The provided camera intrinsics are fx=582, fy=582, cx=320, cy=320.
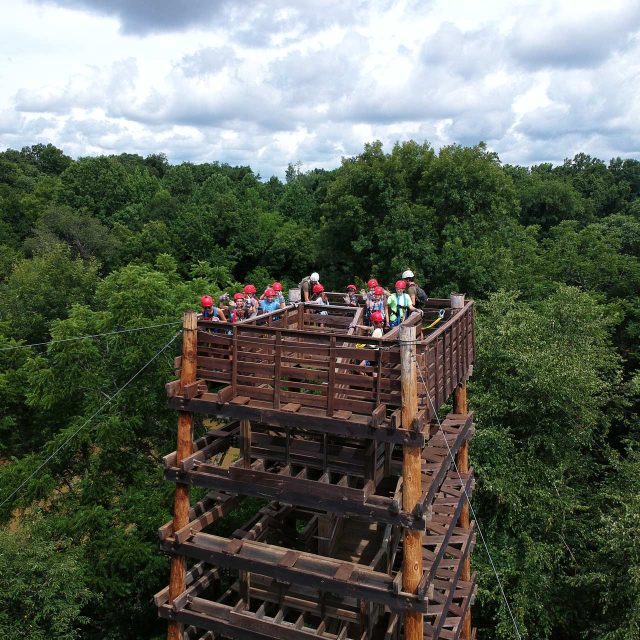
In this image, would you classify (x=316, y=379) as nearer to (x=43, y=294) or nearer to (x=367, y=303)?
(x=367, y=303)

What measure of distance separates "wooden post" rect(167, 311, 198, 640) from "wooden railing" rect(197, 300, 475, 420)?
0.18 metres

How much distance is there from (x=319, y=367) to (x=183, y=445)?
2959mm

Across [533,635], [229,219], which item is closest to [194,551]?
[533,635]

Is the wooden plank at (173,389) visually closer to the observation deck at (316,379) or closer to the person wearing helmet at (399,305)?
the observation deck at (316,379)

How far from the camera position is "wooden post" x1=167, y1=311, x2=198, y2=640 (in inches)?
→ 400

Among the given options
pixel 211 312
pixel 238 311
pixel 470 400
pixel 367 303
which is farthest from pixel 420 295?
pixel 470 400

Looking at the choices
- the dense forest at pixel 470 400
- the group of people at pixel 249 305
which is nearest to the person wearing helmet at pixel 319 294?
the group of people at pixel 249 305

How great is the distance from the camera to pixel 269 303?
13.3 metres

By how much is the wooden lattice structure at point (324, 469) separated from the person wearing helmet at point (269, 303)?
45 cm

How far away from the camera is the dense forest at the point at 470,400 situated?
1589cm

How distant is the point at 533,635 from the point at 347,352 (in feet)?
40.9

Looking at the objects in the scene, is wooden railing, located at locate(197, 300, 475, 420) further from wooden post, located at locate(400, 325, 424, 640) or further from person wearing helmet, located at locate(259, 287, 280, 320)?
person wearing helmet, located at locate(259, 287, 280, 320)

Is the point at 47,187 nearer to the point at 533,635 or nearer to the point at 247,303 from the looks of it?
the point at 247,303

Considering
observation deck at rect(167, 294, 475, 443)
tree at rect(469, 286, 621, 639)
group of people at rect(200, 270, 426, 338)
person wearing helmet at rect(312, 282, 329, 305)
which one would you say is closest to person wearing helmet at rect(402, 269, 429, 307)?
group of people at rect(200, 270, 426, 338)
